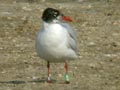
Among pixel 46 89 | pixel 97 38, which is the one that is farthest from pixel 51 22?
pixel 97 38

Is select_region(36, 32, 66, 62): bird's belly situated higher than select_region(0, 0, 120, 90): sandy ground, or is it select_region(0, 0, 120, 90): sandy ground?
select_region(36, 32, 66, 62): bird's belly

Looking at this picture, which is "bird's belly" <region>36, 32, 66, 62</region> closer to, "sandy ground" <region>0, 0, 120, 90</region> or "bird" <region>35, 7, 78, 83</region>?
"bird" <region>35, 7, 78, 83</region>

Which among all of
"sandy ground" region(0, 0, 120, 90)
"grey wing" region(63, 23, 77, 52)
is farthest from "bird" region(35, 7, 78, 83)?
"sandy ground" region(0, 0, 120, 90)

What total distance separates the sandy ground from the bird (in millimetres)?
558

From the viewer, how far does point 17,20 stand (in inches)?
792

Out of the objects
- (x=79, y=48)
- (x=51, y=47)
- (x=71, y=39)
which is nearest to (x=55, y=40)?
(x=51, y=47)

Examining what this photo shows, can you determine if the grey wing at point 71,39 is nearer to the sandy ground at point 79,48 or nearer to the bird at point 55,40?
the bird at point 55,40

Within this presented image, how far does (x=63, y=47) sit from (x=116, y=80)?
4.05 feet

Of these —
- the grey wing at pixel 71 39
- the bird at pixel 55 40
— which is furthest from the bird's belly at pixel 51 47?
the grey wing at pixel 71 39

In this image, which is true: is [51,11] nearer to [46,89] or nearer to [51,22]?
[51,22]

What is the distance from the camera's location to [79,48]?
53.0 feet

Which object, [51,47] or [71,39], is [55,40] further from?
[71,39]

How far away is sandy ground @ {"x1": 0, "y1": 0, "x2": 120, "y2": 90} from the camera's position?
12.8 meters

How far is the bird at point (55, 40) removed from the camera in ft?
40.0
